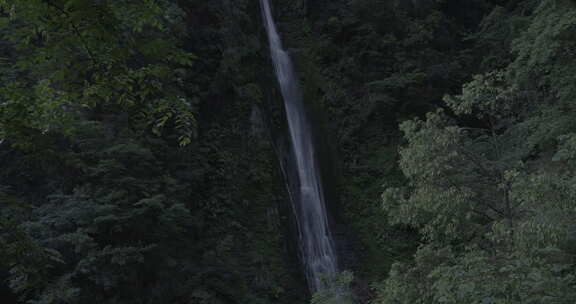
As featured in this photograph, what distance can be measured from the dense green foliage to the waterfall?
561mm

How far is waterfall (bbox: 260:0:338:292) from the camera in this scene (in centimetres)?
1335

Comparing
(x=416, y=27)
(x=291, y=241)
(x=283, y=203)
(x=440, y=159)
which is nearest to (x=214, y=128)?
(x=283, y=203)

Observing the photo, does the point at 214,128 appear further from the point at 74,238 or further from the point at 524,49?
the point at 524,49

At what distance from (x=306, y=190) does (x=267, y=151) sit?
1735mm

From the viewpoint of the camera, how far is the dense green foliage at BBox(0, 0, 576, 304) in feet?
9.70

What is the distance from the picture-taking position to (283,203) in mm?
13727

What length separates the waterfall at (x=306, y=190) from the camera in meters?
13.4

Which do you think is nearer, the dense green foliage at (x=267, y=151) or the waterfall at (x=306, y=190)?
the dense green foliage at (x=267, y=151)

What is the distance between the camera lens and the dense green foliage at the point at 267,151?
2957mm

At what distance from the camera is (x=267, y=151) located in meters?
14.3

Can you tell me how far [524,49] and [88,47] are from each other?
381 inches

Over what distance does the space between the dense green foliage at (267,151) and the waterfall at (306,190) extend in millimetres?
561

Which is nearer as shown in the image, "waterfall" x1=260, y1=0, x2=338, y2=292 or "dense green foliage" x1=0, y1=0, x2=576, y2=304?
"dense green foliage" x1=0, y1=0, x2=576, y2=304

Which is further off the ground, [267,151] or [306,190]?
[267,151]
